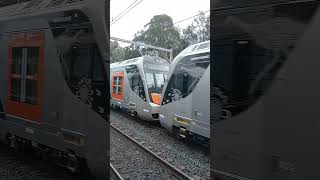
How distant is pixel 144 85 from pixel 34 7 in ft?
30.6

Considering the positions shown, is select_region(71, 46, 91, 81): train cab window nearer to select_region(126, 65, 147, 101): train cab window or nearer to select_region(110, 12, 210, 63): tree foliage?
select_region(126, 65, 147, 101): train cab window

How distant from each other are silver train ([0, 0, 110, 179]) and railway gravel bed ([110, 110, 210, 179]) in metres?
2.91

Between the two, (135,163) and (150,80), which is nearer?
(135,163)

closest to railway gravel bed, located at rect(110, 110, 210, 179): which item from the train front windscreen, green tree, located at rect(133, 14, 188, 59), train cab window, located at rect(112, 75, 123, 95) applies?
the train front windscreen

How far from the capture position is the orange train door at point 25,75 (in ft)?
17.8

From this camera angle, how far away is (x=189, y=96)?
9.37m

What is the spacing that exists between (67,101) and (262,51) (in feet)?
9.88

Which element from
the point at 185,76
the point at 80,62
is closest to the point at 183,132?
the point at 185,76

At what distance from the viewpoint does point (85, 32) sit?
15.3 ft

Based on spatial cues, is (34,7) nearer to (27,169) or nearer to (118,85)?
Answer: (27,169)

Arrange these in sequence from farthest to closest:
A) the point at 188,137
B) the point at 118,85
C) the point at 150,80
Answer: the point at 118,85 < the point at 150,80 < the point at 188,137

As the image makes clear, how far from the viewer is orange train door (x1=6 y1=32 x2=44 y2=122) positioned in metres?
5.42

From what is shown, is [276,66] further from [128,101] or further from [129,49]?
[129,49]

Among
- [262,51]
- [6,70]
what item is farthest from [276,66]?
[6,70]
